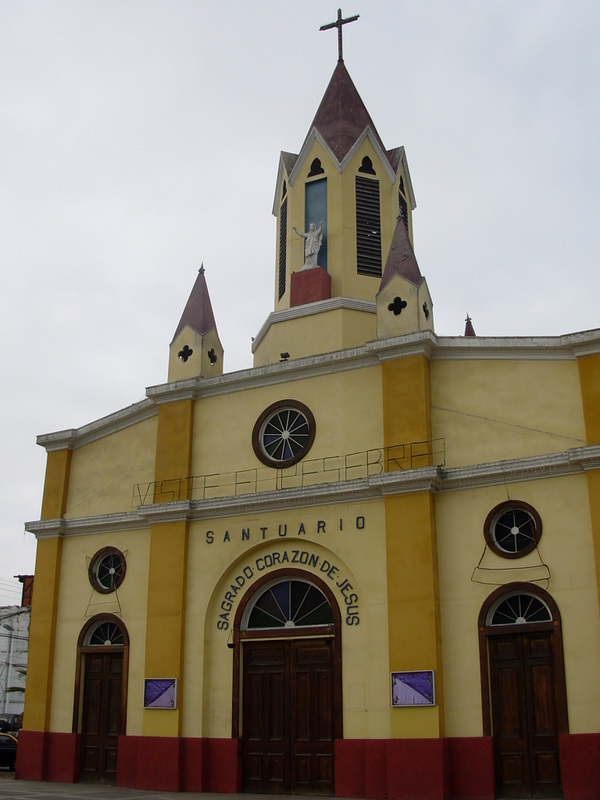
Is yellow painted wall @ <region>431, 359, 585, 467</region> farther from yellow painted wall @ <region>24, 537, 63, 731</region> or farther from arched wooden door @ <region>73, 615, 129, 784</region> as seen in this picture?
yellow painted wall @ <region>24, 537, 63, 731</region>

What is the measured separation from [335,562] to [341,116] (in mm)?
13785

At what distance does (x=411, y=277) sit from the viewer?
2062 centimetres

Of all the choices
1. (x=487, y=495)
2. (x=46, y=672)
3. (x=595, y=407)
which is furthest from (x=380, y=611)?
(x=46, y=672)

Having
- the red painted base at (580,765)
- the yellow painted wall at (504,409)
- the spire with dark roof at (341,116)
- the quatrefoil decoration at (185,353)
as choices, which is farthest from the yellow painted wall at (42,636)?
the spire with dark roof at (341,116)

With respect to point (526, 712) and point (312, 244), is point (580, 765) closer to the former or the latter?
point (526, 712)

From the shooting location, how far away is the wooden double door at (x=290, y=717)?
18375mm

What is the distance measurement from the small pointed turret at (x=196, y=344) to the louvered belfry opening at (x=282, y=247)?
2.35 meters

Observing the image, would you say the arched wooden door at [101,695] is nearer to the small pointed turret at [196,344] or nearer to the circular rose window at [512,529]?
the small pointed turret at [196,344]

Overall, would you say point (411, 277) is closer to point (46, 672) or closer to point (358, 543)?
point (358, 543)

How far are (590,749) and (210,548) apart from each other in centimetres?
901

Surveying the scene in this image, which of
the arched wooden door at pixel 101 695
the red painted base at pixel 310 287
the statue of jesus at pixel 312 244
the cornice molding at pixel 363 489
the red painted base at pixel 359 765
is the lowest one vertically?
the red painted base at pixel 359 765

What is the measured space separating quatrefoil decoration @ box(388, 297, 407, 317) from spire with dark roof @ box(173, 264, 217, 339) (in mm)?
5339

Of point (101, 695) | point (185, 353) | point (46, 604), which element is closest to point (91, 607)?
point (46, 604)

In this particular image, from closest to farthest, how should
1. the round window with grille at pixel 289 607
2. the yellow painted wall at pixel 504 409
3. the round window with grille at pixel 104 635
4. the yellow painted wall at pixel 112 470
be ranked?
1. the yellow painted wall at pixel 504 409
2. the round window with grille at pixel 289 607
3. the round window with grille at pixel 104 635
4. the yellow painted wall at pixel 112 470
